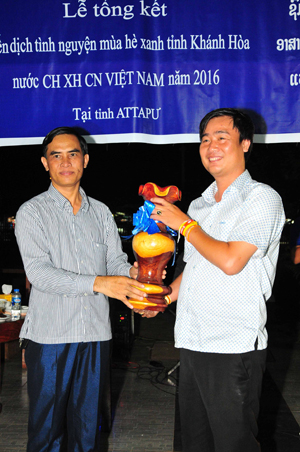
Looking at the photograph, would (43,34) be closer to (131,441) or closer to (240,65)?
(240,65)

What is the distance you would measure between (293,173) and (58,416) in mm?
8219

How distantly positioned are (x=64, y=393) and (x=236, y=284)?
103 cm

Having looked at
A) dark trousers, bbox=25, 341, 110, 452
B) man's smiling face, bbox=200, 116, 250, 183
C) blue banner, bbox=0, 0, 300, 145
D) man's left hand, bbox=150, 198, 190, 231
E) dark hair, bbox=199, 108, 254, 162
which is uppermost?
blue banner, bbox=0, 0, 300, 145

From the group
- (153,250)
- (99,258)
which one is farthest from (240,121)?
(99,258)

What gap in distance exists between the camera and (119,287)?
2.06 meters

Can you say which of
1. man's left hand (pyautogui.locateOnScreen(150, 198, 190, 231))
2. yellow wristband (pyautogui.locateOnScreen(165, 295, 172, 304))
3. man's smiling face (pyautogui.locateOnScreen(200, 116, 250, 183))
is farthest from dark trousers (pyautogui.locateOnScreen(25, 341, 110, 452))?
man's smiling face (pyautogui.locateOnScreen(200, 116, 250, 183))

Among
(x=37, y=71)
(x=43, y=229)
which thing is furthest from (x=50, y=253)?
(x=37, y=71)

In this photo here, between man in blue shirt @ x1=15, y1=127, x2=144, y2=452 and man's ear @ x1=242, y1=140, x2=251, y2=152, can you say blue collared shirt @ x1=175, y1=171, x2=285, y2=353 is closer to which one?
man's ear @ x1=242, y1=140, x2=251, y2=152

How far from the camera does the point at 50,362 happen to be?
215 cm

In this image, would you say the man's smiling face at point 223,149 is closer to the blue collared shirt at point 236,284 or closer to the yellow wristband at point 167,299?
the blue collared shirt at point 236,284

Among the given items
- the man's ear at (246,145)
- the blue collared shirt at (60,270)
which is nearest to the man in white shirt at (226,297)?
the man's ear at (246,145)

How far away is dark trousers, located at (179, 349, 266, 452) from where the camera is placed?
5.87 ft

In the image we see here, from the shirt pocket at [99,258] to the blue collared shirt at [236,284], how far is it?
0.57 metres

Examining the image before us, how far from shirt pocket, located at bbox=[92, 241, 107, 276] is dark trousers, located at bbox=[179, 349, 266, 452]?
664 millimetres
